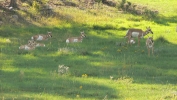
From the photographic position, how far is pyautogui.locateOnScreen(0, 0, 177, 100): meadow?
14.5 metres

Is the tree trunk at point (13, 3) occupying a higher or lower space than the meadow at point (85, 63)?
higher

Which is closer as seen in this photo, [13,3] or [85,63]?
[85,63]

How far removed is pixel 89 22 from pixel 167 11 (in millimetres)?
11031

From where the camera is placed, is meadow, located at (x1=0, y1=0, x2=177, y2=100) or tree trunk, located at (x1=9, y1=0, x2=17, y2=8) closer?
meadow, located at (x1=0, y1=0, x2=177, y2=100)

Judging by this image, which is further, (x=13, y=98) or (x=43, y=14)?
(x=43, y=14)

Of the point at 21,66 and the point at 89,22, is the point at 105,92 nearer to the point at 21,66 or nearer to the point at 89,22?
the point at 21,66

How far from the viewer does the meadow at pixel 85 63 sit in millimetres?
14500

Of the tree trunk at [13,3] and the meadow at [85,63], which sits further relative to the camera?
the tree trunk at [13,3]

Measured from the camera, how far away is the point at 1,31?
2703cm

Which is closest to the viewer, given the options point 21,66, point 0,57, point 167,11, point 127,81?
point 127,81

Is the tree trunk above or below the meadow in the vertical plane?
above

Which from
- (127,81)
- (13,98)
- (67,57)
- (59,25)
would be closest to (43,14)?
(59,25)

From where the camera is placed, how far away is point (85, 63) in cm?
1961

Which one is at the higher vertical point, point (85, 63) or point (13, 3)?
point (13, 3)
